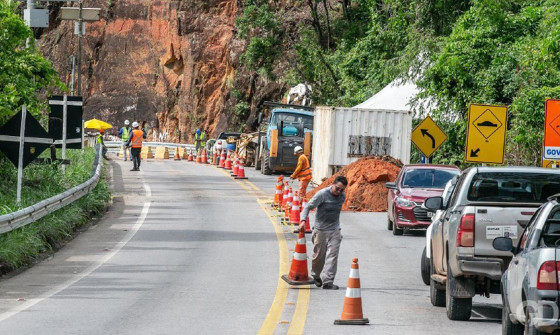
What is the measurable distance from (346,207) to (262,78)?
4001cm

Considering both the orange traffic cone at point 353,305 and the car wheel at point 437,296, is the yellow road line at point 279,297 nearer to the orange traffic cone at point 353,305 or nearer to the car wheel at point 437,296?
the orange traffic cone at point 353,305

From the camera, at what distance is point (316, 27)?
66.9m

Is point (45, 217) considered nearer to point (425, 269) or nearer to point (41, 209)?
point (41, 209)

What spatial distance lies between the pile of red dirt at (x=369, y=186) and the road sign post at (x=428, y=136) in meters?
1.81

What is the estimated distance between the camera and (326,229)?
1573 cm

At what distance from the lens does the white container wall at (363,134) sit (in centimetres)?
3588

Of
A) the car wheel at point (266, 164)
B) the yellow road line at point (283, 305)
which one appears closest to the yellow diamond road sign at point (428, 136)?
the car wheel at point (266, 164)

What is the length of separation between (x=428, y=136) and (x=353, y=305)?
72.1ft

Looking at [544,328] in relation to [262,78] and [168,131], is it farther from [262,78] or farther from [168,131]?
[168,131]

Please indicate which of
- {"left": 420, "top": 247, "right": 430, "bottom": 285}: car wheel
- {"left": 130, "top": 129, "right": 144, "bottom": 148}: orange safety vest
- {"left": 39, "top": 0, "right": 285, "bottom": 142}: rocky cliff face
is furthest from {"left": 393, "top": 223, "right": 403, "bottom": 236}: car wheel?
{"left": 39, "top": 0, "right": 285, "bottom": 142}: rocky cliff face

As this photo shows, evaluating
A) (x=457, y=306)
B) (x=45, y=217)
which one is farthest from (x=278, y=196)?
(x=457, y=306)

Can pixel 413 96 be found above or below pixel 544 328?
above

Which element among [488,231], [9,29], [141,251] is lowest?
[141,251]

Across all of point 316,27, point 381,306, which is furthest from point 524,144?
point 316,27
